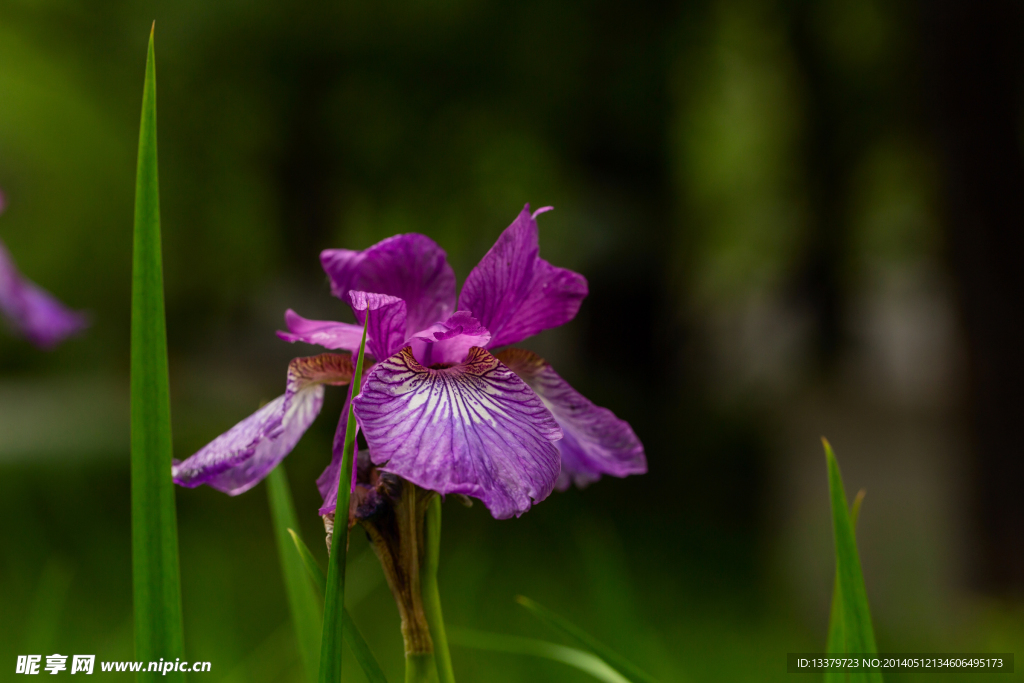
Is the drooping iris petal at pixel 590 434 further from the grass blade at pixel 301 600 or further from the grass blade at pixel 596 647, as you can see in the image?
the grass blade at pixel 301 600

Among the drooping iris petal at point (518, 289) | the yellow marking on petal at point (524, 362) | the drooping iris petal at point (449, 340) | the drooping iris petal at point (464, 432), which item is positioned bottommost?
the drooping iris petal at point (464, 432)

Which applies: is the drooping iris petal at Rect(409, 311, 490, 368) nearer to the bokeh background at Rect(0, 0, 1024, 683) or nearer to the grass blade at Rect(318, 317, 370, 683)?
the grass blade at Rect(318, 317, 370, 683)

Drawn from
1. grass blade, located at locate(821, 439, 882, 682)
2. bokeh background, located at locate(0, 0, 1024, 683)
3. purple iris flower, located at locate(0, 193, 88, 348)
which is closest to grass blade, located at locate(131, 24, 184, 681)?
grass blade, located at locate(821, 439, 882, 682)

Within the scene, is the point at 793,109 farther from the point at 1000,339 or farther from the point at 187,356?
the point at 187,356

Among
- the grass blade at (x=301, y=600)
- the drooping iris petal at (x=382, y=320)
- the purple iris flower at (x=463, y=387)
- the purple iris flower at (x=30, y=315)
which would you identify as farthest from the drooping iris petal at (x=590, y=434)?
the purple iris flower at (x=30, y=315)

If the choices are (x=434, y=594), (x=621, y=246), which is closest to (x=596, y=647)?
(x=434, y=594)

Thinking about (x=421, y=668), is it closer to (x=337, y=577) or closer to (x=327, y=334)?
(x=337, y=577)

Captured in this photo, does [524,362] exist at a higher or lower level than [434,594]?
higher

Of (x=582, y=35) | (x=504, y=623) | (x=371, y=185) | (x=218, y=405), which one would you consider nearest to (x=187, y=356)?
(x=218, y=405)
